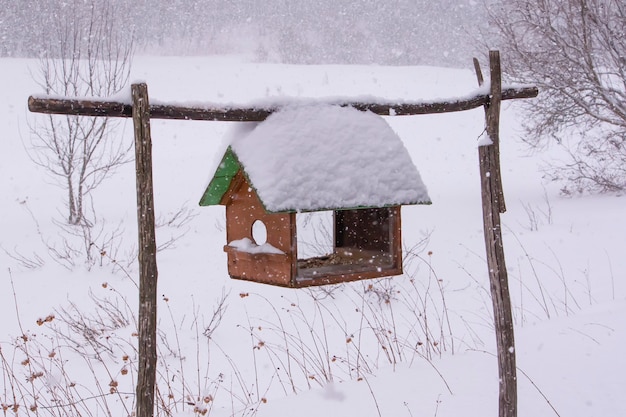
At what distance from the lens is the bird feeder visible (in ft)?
9.02

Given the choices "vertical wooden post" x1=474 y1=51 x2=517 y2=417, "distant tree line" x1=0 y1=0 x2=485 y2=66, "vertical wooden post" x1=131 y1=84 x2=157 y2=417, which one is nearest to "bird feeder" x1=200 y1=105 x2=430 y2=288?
"vertical wooden post" x1=131 y1=84 x2=157 y2=417

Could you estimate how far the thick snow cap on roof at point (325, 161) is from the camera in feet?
8.95

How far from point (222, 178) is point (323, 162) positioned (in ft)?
1.86

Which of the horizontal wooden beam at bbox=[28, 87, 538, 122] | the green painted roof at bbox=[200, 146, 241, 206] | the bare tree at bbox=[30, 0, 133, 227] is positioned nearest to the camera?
the horizontal wooden beam at bbox=[28, 87, 538, 122]

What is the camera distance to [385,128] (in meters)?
3.09

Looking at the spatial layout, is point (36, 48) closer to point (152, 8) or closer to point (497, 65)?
point (152, 8)

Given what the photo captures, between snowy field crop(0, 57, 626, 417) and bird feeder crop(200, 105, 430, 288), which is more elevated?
bird feeder crop(200, 105, 430, 288)

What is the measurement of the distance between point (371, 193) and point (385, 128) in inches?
13.7

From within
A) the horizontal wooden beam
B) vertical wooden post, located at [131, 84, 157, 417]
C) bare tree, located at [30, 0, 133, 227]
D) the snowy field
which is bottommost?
the snowy field

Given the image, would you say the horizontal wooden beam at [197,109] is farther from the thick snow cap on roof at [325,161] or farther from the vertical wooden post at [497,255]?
the vertical wooden post at [497,255]

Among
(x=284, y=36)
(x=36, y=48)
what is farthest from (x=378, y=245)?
(x=284, y=36)

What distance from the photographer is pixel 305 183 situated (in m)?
2.75

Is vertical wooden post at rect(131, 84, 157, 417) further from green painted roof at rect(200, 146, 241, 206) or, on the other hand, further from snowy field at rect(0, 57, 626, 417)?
snowy field at rect(0, 57, 626, 417)

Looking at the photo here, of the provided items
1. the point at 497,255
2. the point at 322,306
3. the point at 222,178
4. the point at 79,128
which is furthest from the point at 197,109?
the point at 79,128
